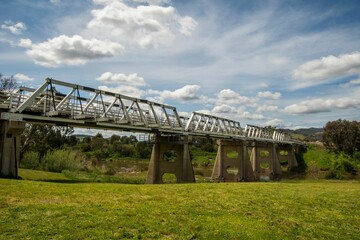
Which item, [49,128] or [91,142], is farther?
[91,142]

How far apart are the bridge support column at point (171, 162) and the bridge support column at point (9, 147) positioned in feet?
59.9

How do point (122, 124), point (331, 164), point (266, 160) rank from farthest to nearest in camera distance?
point (331, 164)
point (266, 160)
point (122, 124)

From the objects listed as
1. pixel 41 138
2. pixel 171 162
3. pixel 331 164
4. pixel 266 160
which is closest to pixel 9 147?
pixel 171 162

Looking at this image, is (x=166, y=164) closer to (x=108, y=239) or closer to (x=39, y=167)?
(x=39, y=167)

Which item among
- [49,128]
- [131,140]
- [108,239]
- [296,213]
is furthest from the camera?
[131,140]

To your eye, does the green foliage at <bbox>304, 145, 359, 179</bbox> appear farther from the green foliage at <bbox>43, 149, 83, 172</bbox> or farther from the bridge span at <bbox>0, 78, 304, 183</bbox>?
the green foliage at <bbox>43, 149, 83, 172</bbox>

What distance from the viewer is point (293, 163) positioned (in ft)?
282

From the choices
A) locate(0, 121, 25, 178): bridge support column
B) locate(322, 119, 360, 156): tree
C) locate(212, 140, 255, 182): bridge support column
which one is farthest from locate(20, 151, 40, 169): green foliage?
locate(322, 119, 360, 156): tree

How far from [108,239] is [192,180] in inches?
1079

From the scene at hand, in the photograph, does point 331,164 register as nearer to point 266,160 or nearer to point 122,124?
point 266,160

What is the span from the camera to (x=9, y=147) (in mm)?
19109

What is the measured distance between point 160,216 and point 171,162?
82.6 feet

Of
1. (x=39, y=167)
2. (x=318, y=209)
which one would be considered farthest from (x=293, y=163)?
(x=318, y=209)

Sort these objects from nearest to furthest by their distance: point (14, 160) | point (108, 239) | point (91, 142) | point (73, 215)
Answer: point (108, 239) → point (73, 215) → point (14, 160) → point (91, 142)
